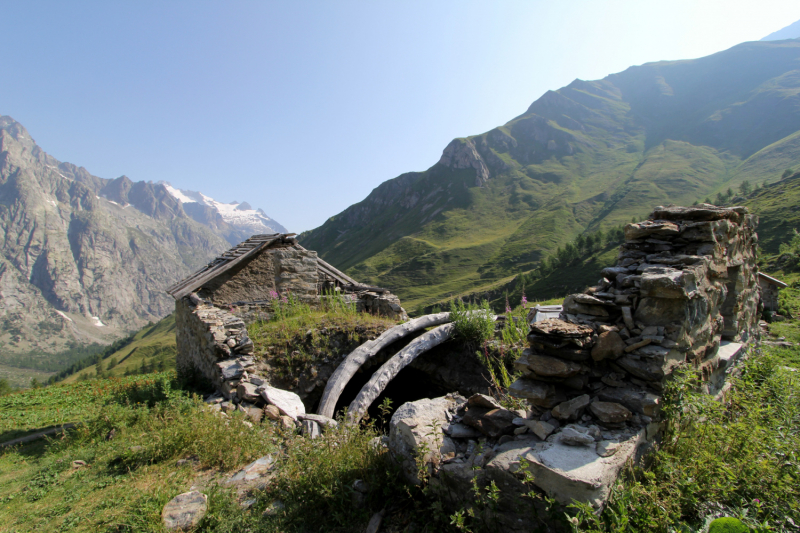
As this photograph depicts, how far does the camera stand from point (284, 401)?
23.0 feet

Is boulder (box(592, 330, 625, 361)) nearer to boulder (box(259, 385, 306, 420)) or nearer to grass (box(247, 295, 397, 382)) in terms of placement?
boulder (box(259, 385, 306, 420))

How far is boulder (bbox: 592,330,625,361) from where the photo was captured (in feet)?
12.4

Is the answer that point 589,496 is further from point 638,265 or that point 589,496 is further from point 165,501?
point 165,501

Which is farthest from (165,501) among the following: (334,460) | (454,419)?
(454,419)

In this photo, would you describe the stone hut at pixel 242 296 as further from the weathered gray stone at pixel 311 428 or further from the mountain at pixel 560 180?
the mountain at pixel 560 180

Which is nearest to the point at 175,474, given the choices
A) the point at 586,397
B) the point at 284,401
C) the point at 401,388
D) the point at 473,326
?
the point at 284,401

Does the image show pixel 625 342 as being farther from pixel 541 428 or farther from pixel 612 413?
pixel 541 428

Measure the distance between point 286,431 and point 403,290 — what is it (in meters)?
111

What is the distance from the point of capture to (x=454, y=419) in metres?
4.27

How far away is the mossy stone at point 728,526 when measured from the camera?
234 centimetres

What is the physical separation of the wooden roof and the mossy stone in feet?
38.4

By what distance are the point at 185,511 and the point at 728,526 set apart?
15.8ft

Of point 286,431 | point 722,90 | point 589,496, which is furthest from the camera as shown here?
point 722,90

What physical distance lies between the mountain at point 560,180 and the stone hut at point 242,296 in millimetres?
86132
